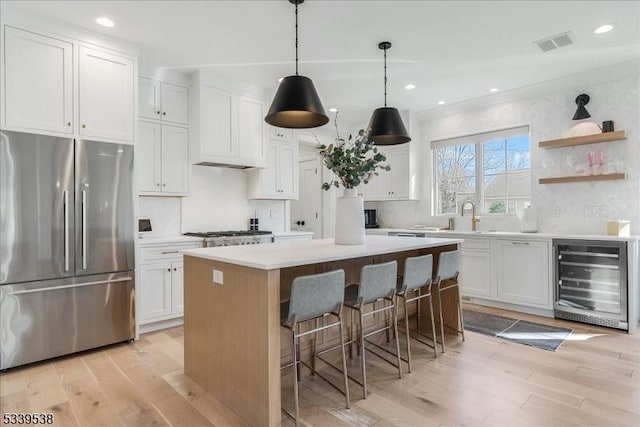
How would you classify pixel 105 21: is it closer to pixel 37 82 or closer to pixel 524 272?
pixel 37 82

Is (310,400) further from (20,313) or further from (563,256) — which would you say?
(563,256)

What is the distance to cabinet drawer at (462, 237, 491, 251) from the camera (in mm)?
4551

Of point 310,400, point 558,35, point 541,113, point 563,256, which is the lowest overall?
point 310,400

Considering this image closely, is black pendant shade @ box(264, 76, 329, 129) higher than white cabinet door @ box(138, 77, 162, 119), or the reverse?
white cabinet door @ box(138, 77, 162, 119)

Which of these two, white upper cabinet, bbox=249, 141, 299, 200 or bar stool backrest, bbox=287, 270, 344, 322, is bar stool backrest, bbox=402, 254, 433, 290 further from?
white upper cabinet, bbox=249, 141, 299, 200

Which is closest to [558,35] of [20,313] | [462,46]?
[462,46]

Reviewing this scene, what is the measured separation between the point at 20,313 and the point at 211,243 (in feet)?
5.51

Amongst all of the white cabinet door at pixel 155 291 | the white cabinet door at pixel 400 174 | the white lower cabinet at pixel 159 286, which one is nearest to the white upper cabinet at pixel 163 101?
the white lower cabinet at pixel 159 286

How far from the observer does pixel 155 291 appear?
3.66 metres

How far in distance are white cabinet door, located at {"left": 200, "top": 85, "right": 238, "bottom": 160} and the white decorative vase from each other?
6.58 feet

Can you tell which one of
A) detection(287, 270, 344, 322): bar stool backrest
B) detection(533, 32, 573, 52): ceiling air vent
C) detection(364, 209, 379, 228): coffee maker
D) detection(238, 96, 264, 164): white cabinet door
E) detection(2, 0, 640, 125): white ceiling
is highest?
detection(2, 0, 640, 125): white ceiling

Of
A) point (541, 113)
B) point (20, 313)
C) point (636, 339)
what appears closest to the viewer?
point (20, 313)

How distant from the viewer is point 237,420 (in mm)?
2117

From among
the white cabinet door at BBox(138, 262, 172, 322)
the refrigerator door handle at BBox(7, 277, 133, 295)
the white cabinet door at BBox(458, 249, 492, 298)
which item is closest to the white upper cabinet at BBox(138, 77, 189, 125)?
the white cabinet door at BBox(138, 262, 172, 322)
